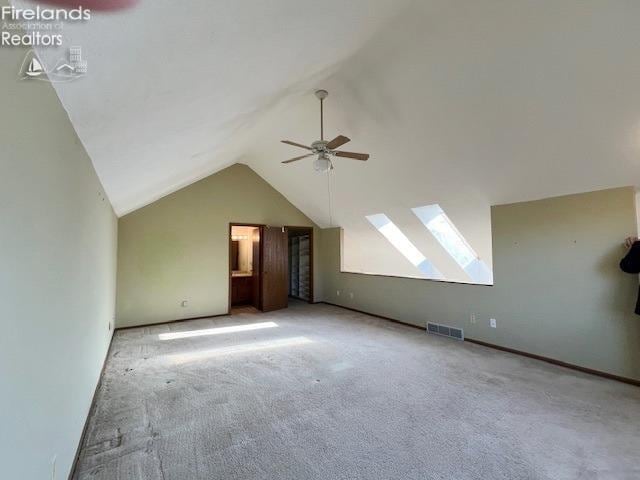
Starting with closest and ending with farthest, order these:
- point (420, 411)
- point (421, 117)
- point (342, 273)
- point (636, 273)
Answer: point (420, 411) → point (636, 273) → point (421, 117) → point (342, 273)

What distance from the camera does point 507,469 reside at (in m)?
1.87

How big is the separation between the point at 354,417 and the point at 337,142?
8.51 feet

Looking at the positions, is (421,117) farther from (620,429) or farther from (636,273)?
(620,429)

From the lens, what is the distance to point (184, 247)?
5.91 meters

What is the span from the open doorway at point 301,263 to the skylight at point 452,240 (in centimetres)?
339

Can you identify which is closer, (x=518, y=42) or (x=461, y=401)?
(x=518, y=42)

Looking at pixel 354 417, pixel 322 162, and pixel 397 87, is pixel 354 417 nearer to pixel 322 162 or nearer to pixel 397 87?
pixel 322 162

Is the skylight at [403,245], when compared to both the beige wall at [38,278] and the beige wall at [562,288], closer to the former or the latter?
the beige wall at [562,288]

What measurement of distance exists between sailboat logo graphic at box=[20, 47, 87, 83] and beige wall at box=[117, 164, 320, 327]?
481 centimetres

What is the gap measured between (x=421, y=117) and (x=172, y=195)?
479 centimetres

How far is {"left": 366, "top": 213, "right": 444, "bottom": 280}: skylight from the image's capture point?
20.1 ft

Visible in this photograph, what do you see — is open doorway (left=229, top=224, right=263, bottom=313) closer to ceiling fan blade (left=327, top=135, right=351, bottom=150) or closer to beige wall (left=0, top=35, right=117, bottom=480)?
ceiling fan blade (left=327, top=135, right=351, bottom=150)

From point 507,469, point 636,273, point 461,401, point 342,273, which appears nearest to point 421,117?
point 636,273

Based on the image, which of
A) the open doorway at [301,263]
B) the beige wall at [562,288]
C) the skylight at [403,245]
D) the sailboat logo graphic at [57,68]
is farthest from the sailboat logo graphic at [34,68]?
the open doorway at [301,263]
